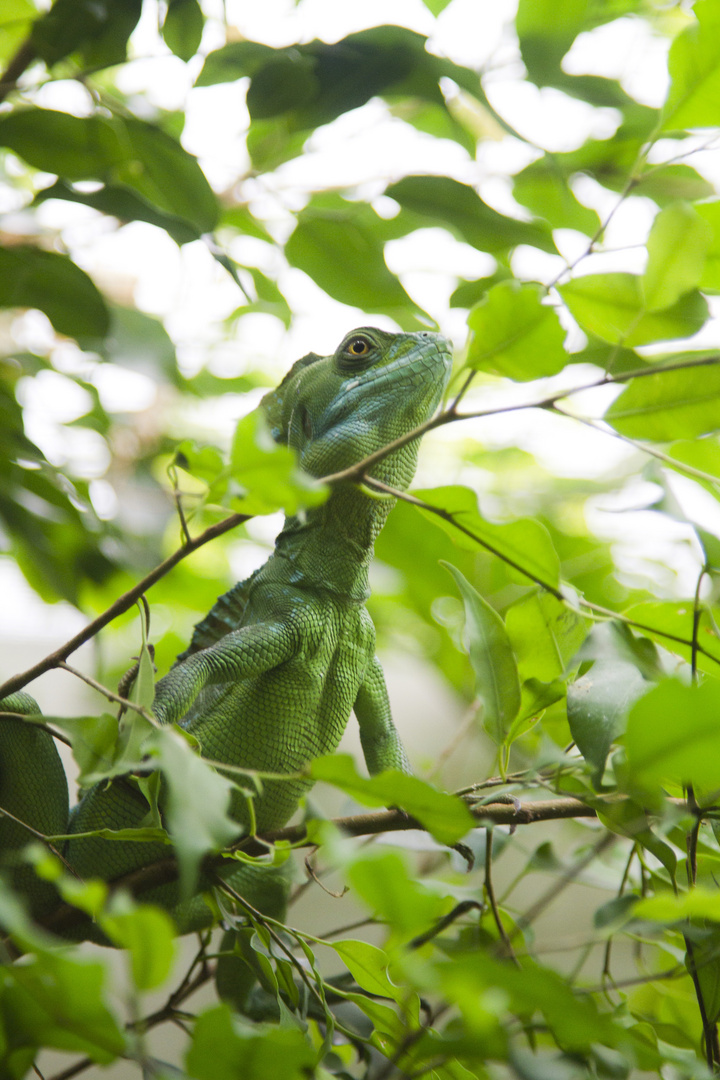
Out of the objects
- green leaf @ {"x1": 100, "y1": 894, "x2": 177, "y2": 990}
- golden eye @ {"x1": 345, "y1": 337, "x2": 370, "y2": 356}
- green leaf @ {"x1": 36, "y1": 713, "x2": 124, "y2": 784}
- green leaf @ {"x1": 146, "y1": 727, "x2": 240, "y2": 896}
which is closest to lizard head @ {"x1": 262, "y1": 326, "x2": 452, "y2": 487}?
golden eye @ {"x1": 345, "y1": 337, "x2": 370, "y2": 356}

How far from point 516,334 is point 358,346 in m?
0.54

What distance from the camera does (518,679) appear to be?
2.47ft

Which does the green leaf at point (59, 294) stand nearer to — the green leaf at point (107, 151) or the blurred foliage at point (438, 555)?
the blurred foliage at point (438, 555)

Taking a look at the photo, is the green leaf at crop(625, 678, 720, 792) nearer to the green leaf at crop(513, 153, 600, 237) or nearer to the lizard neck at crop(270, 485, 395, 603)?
the lizard neck at crop(270, 485, 395, 603)

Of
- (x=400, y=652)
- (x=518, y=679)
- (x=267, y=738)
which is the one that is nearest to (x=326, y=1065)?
(x=267, y=738)

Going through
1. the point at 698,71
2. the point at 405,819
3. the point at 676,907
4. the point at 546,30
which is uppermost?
the point at 546,30

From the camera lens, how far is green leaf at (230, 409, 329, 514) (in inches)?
22.0

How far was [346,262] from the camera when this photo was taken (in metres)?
1.28

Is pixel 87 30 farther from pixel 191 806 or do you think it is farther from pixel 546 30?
pixel 191 806

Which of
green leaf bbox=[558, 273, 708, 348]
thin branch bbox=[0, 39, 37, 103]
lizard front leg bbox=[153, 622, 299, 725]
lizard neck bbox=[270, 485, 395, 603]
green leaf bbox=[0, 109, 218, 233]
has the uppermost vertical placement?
thin branch bbox=[0, 39, 37, 103]

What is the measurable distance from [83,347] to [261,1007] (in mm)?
1089

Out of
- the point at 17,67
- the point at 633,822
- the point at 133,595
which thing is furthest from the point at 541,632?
the point at 17,67

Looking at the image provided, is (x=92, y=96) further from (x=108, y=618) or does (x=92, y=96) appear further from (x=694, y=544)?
(x=694, y=544)

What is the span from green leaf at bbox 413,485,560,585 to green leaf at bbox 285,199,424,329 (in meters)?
0.67
